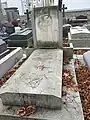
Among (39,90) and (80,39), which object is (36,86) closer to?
(39,90)

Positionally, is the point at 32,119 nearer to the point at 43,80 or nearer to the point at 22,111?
the point at 22,111

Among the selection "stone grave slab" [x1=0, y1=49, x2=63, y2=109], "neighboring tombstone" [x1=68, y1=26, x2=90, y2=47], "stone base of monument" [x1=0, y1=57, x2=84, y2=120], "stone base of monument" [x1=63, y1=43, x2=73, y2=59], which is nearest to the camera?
"stone base of monument" [x1=0, y1=57, x2=84, y2=120]

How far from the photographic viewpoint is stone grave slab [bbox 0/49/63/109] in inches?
126

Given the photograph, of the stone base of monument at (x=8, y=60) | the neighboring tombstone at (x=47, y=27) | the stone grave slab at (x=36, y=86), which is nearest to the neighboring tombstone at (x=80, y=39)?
the neighboring tombstone at (x=47, y=27)

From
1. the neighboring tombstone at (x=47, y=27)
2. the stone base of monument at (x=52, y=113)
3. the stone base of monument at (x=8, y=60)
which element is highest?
the neighboring tombstone at (x=47, y=27)

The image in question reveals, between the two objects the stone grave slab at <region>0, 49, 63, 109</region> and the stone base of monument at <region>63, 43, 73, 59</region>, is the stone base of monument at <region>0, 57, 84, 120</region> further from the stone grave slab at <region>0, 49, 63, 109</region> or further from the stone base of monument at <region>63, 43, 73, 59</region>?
the stone base of monument at <region>63, 43, 73, 59</region>

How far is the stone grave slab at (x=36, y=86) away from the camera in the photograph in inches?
126

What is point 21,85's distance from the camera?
3.55 meters

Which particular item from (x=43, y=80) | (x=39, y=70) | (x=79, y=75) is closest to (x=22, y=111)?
(x=43, y=80)

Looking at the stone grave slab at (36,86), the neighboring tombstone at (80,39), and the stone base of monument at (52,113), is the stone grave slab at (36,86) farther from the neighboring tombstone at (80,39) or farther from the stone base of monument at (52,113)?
the neighboring tombstone at (80,39)

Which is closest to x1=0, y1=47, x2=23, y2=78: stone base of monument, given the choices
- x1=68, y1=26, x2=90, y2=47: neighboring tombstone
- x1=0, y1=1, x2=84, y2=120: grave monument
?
x1=0, y1=1, x2=84, y2=120: grave monument

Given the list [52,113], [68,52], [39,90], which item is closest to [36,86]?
[39,90]

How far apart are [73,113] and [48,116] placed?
559mm

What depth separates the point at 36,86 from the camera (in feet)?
11.4
